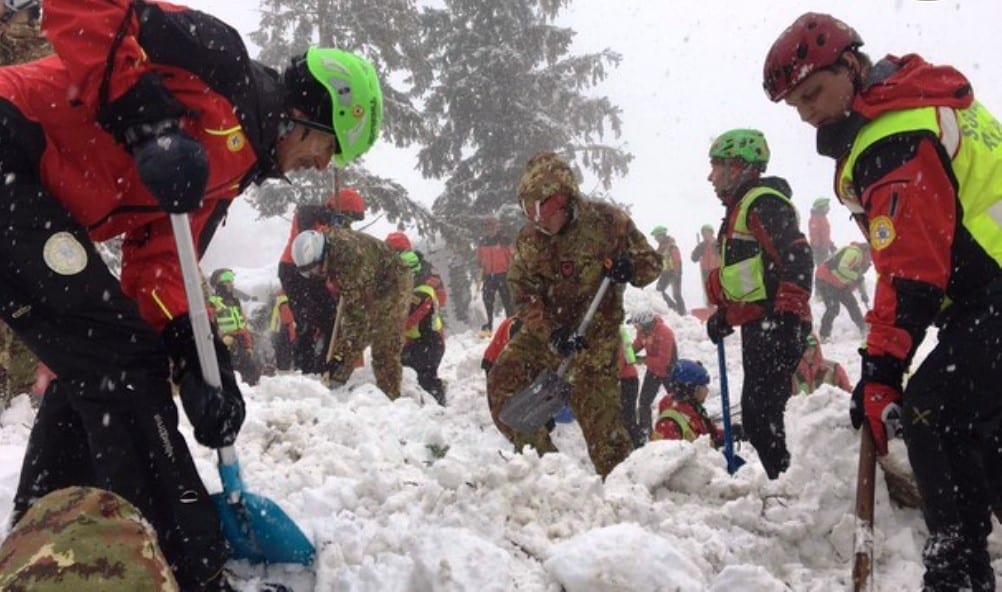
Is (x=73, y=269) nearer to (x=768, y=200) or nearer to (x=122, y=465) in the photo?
(x=122, y=465)

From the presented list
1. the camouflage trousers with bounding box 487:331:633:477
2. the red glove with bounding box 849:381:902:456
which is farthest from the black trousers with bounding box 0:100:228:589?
the camouflage trousers with bounding box 487:331:633:477

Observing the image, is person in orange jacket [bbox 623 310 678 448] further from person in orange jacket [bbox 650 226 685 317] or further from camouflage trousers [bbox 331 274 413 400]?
person in orange jacket [bbox 650 226 685 317]

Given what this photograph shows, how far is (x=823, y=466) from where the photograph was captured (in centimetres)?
342

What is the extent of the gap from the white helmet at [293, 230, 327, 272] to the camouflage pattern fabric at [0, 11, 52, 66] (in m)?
2.92

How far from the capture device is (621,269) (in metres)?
4.80

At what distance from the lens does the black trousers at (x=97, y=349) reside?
2219mm

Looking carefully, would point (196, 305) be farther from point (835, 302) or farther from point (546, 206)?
point (835, 302)

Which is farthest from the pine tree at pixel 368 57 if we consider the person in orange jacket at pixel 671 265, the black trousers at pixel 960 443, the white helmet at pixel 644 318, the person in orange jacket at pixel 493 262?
the black trousers at pixel 960 443

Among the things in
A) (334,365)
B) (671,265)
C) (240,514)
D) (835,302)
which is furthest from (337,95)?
(671,265)

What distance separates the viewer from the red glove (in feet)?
9.14

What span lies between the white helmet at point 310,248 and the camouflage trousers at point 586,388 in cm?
277

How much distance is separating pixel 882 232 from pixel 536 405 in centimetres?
257

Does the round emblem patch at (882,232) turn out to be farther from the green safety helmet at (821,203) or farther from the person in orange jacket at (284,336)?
the green safety helmet at (821,203)

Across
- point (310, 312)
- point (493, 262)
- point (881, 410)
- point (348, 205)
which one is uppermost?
point (881, 410)
